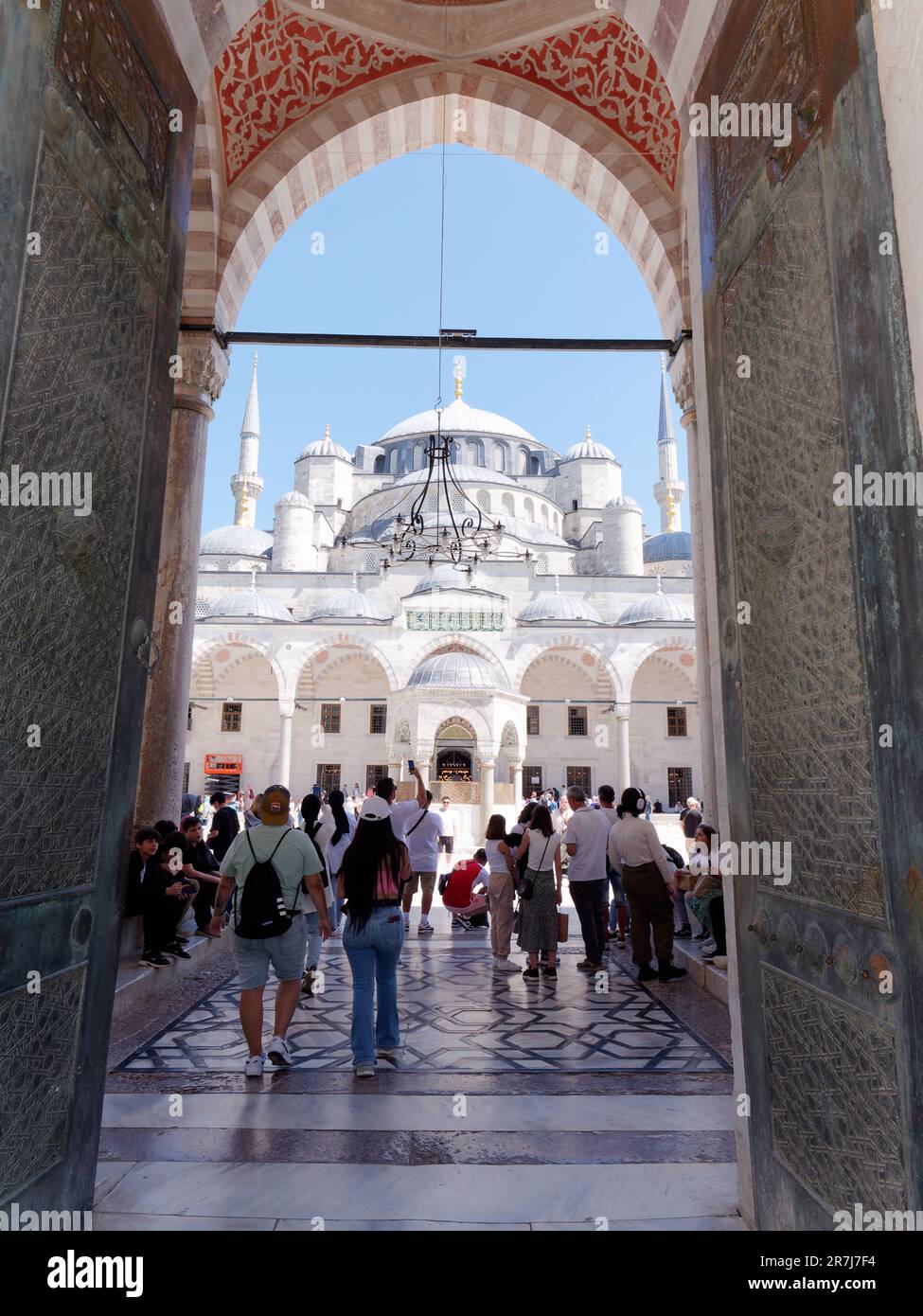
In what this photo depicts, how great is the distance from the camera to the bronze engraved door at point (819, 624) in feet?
4.57

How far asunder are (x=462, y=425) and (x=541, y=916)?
3254cm

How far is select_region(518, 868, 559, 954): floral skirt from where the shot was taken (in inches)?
195

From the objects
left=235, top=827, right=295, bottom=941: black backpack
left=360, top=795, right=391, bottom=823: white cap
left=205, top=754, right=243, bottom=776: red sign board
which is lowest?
left=235, top=827, right=295, bottom=941: black backpack

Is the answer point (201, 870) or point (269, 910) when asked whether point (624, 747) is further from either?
Result: point (269, 910)

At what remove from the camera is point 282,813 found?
11.0 ft

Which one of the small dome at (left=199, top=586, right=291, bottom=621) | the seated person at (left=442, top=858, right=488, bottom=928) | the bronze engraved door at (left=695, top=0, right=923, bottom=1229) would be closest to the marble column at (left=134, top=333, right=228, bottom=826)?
the seated person at (left=442, top=858, right=488, bottom=928)

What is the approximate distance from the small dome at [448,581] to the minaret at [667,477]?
1236cm

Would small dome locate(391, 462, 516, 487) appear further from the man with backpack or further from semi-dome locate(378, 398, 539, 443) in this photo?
the man with backpack

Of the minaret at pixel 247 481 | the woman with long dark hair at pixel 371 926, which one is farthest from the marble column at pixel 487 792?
the minaret at pixel 247 481

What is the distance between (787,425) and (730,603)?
20.0 inches

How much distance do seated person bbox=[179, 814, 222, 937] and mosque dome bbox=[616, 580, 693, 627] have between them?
21.0m

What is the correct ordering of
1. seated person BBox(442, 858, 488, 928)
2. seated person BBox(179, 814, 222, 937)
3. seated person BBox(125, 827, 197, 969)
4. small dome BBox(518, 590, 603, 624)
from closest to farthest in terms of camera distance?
seated person BBox(125, 827, 197, 969)
seated person BBox(179, 814, 222, 937)
seated person BBox(442, 858, 488, 928)
small dome BBox(518, 590, 603, 624)

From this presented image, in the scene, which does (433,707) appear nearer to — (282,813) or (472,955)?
(472,955)
